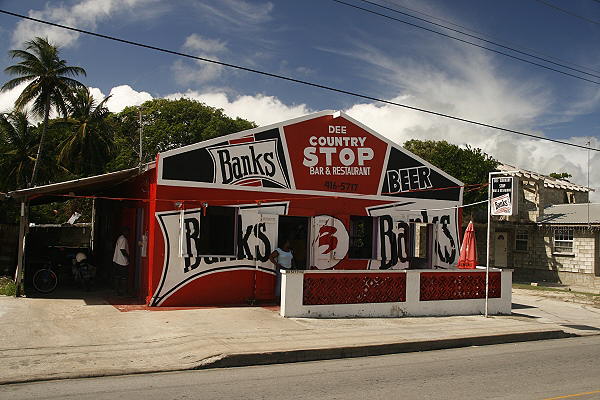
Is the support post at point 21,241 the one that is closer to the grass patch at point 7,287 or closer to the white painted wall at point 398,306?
the grass patch at point 7,287

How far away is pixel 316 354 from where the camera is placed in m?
9.65

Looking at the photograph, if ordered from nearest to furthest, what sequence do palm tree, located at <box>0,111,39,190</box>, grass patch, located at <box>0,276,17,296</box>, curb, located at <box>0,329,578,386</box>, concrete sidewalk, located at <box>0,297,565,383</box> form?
curb, located at <box>0,329,578,386</box> < concrete sidewalk, located at <box>0,297,565,383</box> < grass patch, located at <box>0,276,17,296</box> < palm tree, located at <box>0,111,39,190</box>

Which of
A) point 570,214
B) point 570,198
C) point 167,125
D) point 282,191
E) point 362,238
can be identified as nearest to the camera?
point 282,191

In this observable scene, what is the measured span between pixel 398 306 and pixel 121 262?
23.7 ft

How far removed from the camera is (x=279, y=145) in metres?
15.0

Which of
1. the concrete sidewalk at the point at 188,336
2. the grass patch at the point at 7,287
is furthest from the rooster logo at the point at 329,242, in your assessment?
the grass patch at the point at 7,287

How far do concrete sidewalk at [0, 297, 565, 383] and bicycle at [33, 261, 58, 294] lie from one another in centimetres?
103

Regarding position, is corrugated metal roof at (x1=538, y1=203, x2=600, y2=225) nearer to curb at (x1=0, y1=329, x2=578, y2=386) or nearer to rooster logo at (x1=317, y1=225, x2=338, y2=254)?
rooster logo at (x1=317, y1=225, x2=338, y2=254)

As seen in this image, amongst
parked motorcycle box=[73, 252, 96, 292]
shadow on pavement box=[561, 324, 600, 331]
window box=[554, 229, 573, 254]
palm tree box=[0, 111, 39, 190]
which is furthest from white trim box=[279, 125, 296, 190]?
palm tree box=[0, 111, 39, 190]

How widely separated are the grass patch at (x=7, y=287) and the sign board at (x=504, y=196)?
40.3 feet

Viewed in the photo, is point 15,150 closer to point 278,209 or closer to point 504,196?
point 278,209

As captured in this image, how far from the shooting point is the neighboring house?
2655 centimetres

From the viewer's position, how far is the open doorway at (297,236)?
50.6 feet

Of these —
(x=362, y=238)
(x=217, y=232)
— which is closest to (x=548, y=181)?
(x=362, y=238)
